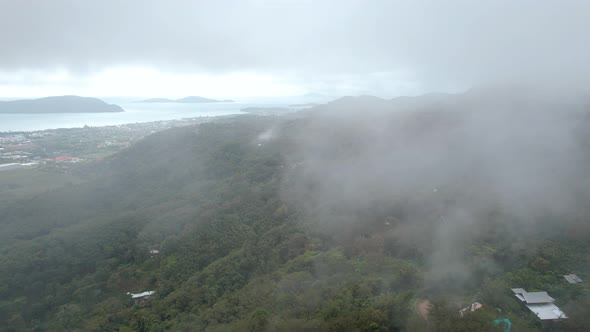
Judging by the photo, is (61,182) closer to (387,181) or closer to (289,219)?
(289,219)

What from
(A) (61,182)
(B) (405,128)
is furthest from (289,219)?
(A) (61,182)

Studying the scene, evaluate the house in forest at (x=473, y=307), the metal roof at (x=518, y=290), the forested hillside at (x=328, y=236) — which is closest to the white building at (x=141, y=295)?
the forested hillside at (x=328, y=236)

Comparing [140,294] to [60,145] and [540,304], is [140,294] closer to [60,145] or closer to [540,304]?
[540,304]

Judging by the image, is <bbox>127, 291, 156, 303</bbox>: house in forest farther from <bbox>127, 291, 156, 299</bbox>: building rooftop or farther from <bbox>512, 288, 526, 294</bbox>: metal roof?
<bbox>512, 288, 526, 294</bbox>: metal roof

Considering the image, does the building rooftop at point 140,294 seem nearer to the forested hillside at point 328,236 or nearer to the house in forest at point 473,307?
the forested hillside at point 328,236

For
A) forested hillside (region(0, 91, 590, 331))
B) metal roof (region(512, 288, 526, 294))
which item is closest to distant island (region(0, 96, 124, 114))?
forested hillside (region(0, 91, 590, 331))

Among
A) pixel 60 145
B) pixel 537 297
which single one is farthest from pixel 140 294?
pixel 60 145
